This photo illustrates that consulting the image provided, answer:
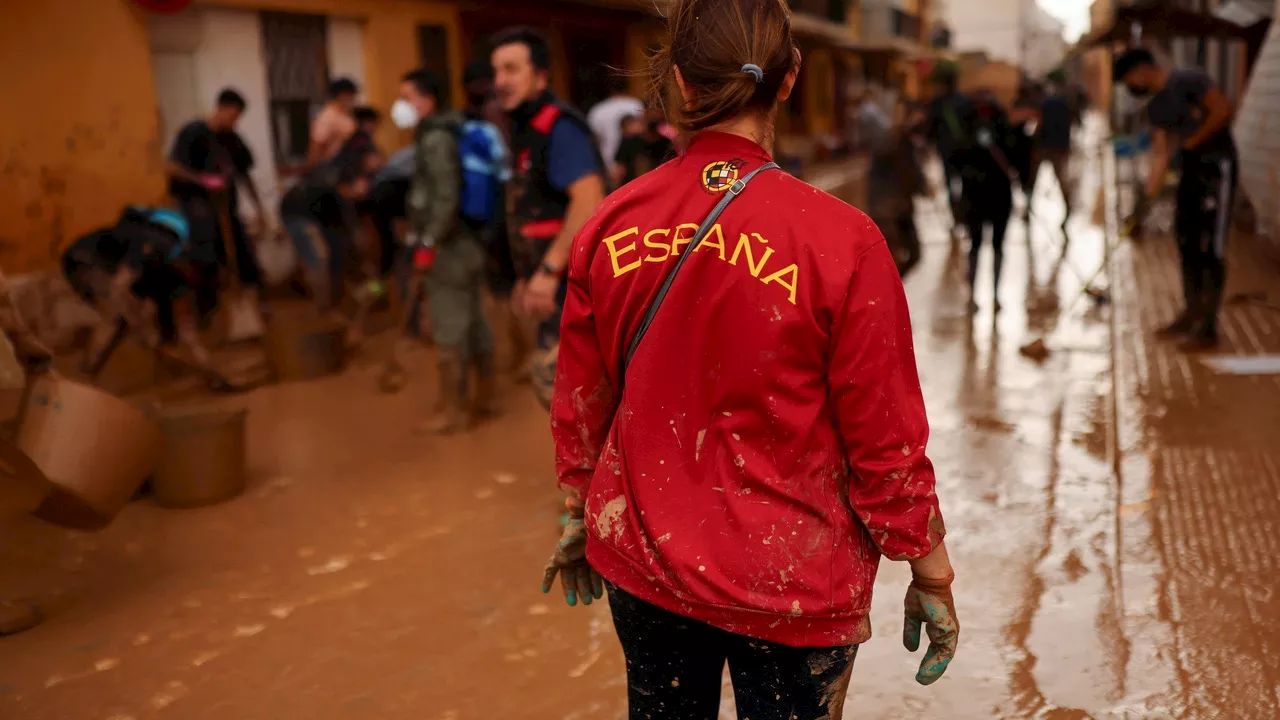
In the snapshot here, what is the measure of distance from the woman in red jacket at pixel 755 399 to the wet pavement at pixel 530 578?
1607mm

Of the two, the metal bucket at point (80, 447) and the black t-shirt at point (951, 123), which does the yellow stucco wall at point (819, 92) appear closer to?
the black t-shirt at point (951, 123)

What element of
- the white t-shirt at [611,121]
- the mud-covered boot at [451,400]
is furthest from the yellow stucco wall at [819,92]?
the mud-covered boot at [451,400]

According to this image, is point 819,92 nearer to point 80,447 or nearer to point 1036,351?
point 1036,351

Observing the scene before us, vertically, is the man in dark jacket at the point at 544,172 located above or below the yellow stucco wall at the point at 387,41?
below

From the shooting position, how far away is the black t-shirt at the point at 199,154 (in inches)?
329

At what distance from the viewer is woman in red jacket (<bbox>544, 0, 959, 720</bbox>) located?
1.55m

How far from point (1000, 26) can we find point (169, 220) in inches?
2396

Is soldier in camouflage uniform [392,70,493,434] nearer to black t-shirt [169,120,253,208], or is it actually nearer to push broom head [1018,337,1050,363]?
black t-shirt [169,120,253,208]

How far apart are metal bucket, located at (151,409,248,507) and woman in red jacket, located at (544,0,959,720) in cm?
368

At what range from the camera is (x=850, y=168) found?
26141 millimetres

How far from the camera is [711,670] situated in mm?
1782

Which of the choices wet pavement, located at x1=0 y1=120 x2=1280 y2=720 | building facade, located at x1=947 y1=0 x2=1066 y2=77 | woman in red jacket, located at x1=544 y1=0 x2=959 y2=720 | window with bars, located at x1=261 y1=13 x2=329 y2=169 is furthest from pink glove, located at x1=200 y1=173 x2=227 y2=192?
building facade, located at x1=947 y1=0 x2=1066 y2=77

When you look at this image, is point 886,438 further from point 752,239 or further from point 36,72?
point 36,72

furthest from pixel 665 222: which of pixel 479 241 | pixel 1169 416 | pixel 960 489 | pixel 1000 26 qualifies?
pixel 1000 26
